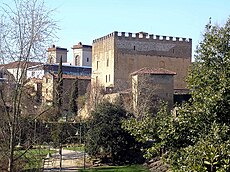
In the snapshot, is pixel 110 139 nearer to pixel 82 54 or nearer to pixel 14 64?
pixel 14 64

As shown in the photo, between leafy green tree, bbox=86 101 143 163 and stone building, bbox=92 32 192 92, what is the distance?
1018 inches

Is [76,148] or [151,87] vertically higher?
[151,87]

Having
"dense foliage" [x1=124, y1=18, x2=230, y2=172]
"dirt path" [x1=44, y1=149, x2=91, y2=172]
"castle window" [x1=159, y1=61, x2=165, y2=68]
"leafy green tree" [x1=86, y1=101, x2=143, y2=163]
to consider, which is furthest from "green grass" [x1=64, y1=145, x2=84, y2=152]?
"castle window" [x1=159, y1=61, x2=165, y2=68]

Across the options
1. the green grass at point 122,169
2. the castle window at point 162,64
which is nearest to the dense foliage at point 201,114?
the green grass at point 122,169

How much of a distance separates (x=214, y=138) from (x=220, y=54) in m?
1.97

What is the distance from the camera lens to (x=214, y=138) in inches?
332

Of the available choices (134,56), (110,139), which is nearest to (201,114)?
(110,139)

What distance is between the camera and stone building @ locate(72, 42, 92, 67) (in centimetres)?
7275

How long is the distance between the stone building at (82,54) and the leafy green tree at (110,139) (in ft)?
168

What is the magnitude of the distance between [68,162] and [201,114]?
13.0 metres

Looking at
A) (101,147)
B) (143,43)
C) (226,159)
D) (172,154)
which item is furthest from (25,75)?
(143,43)

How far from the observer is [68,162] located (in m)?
21.4

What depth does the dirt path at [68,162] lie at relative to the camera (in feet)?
63.0

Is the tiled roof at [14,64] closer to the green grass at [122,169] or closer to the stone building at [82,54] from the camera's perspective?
the green grass at [122,169]
